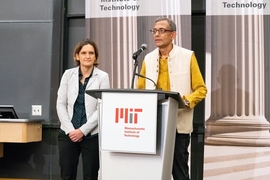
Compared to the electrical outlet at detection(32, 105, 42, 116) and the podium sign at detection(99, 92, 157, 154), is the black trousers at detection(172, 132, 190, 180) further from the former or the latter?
the electrical outlet at detection(32, 105, 42, 116)

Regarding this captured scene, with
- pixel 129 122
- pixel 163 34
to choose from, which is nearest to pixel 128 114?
pixel 129 122

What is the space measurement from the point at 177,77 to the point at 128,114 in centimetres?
74

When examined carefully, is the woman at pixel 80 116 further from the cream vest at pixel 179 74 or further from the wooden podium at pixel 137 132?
the wooden podium at pixel 137 132

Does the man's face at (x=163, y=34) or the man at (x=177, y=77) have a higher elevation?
the man's face at (x=163, y=34)

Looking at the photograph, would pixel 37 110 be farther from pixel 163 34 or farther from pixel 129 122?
pixel 129 122

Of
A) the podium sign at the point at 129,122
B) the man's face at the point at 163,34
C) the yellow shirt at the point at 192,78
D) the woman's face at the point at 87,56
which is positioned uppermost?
the man's face at the point at 163,34

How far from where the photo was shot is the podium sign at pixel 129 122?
2.37 meters

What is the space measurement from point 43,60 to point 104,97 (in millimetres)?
2338

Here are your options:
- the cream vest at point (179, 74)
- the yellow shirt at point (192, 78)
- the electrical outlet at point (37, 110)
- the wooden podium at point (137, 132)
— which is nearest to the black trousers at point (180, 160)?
the cream vest at point (179, 74)

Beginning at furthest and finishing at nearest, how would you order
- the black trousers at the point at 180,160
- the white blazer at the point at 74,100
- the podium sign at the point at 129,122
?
the white blazer at the point at 74,100
the black trousers at the point at 180,160
the podium sign at the point at 129,122

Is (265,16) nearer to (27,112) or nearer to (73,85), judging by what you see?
(73,85)

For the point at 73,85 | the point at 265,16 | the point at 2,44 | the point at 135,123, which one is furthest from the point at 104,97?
the point at 2,44

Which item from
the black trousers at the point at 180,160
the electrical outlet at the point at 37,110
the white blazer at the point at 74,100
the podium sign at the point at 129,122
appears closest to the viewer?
the podium sign at the point at 129,122

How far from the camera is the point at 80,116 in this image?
125 inches
